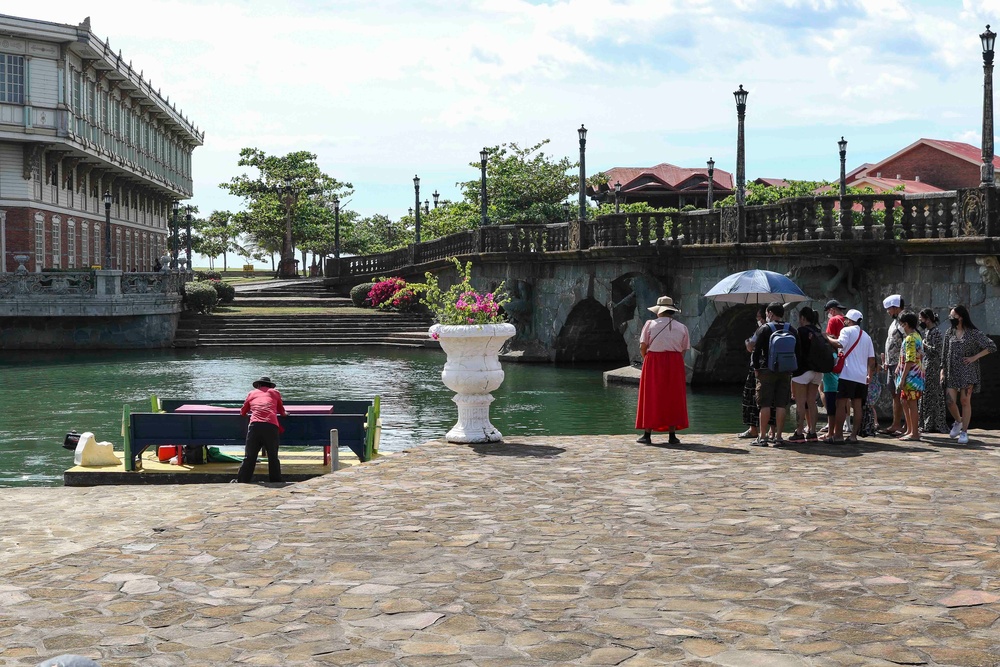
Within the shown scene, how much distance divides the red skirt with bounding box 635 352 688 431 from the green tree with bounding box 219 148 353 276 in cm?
6462

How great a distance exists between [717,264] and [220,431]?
14.8 metres

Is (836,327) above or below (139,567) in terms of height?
above

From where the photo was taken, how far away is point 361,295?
153 ft

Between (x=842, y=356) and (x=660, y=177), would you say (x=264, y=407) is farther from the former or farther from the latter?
(x=660, y=177)

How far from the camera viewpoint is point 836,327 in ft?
41.3

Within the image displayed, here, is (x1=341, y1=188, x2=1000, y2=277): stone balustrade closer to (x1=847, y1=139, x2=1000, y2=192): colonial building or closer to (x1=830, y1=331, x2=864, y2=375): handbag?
(x1=830, y1=331, x2=864, y2=375): handbag

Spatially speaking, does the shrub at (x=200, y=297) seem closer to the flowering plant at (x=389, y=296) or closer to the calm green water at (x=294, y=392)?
the calm green water at (x=294, y=392)

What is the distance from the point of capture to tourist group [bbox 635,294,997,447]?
1178 centimetres

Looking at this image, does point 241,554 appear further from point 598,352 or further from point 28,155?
point 28,155

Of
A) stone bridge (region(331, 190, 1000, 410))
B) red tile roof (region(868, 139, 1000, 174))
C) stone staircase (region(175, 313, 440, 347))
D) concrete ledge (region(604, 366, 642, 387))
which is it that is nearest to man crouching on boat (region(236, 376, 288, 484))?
stone bridge (region(331, 190, 1000, 410))

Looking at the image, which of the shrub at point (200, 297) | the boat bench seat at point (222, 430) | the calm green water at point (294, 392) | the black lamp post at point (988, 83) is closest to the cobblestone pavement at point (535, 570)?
the boat bench seat at point (222, 430)

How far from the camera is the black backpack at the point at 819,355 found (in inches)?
460

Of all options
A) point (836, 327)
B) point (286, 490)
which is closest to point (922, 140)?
point (836, 327)

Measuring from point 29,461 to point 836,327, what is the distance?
1125 cm
